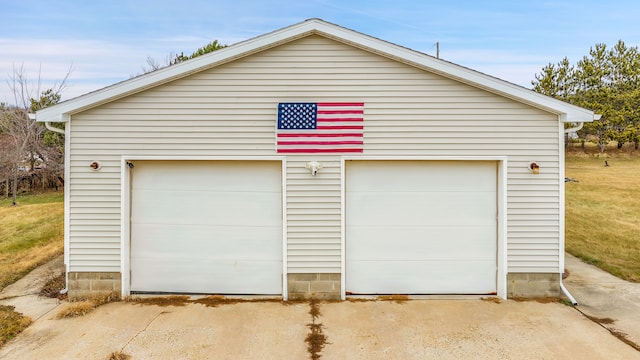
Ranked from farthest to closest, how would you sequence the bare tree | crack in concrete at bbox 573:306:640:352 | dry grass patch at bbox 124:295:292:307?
the bare tree < dry grass patch at bbox 124:295:292:307 < crack in concrete at bbox 573:306:640:352

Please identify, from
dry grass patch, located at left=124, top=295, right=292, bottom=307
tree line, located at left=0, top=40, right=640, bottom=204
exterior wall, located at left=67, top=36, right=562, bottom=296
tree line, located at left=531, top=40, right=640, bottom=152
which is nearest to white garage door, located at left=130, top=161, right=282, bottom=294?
dry grass patch, located at left=124, top=295, right=292, bottom=307

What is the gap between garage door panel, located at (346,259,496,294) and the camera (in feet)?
18.9

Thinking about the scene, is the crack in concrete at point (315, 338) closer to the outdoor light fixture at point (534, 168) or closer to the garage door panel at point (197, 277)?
the garage door panel at point (197, 277)

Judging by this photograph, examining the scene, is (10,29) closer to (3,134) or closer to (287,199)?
(3,134)

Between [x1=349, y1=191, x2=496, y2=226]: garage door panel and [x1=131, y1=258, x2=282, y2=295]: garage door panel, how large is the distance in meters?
1.83

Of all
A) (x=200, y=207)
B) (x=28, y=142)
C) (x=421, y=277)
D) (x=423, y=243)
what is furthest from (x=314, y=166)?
(x=28, y=142)

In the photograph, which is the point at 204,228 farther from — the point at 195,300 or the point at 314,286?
the point at 314,286

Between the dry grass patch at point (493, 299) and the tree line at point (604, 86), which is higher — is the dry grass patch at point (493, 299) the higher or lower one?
the lower one

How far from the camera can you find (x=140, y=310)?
5.20 m

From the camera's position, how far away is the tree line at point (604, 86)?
85.1 ft

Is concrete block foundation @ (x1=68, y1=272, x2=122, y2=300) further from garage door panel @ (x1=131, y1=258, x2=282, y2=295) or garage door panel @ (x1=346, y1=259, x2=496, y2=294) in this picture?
garage door panel @ (x1=346, y1=259, x2=496, y2=294)

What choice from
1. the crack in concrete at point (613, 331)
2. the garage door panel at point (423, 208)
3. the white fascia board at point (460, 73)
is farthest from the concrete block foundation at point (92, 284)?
the crack in concrete at point (613, 331)

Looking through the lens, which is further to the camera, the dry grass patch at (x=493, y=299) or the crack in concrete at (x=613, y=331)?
the dry grass patch at (x=493, y=299)

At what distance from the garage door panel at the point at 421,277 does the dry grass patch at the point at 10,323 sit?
14.8 ft
